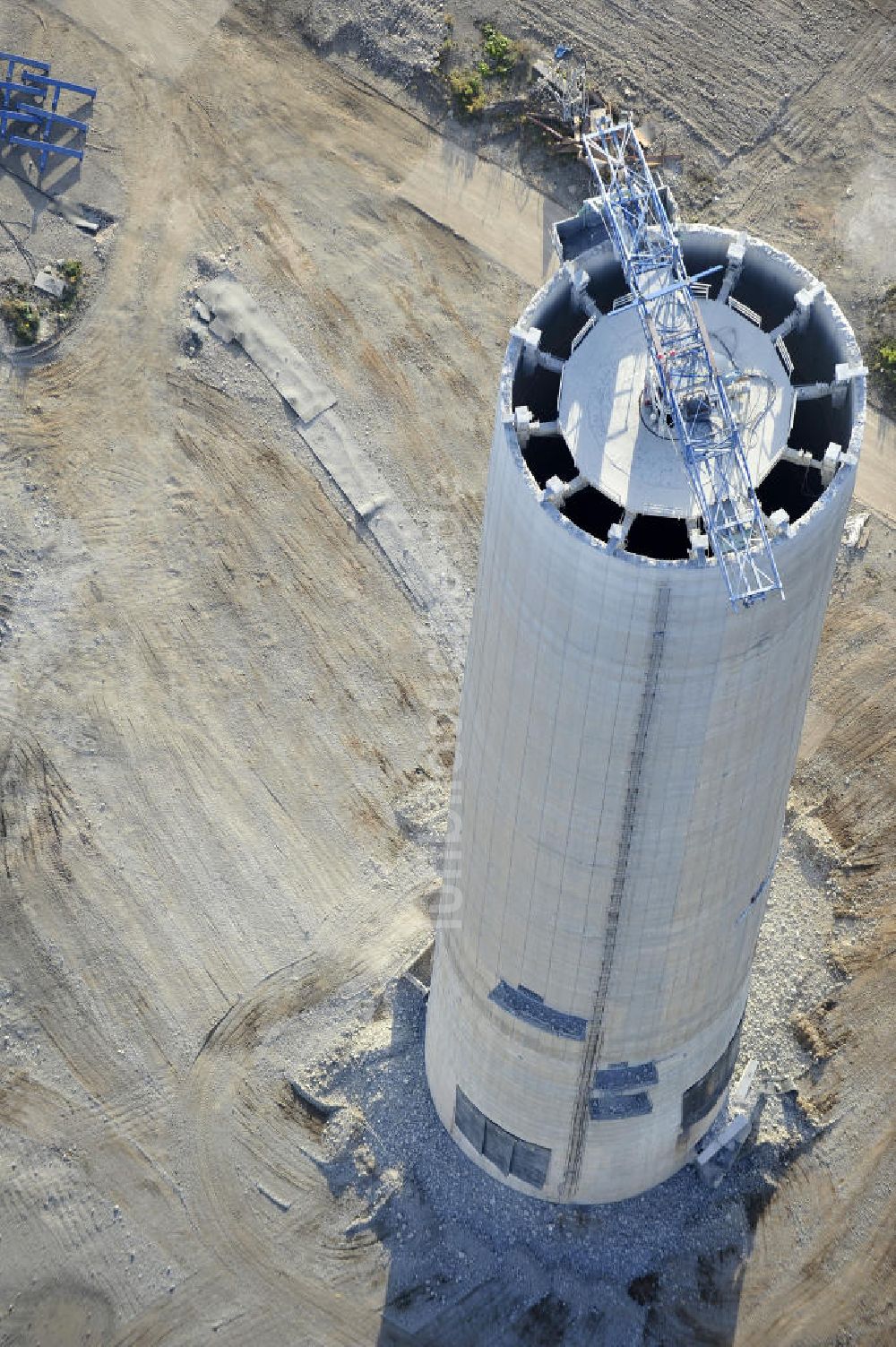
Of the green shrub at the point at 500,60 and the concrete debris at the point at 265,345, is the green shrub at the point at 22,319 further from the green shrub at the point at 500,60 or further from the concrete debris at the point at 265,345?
the green shrub at the point at 500,60

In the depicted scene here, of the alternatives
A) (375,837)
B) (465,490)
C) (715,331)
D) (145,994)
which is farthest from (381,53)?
(715,331)

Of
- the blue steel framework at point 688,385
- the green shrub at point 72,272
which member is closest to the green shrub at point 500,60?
the green shrub at point 72,272

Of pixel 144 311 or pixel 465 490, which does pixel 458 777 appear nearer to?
pixel 465 490

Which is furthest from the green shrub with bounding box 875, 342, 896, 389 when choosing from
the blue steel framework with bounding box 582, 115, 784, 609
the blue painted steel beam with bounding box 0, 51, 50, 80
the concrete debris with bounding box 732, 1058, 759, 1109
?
the blue steel framework with bounding box 582, 115, 784, 609

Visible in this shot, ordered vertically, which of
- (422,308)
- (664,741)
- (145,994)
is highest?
(664,741)

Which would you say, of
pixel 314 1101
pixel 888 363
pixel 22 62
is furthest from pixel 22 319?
pixel 888 363

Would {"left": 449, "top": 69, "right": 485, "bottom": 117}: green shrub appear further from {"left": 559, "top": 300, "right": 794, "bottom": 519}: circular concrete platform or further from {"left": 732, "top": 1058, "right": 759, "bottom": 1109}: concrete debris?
{"left": 559, "top": 300, "right": 794, "bottom": 519}: circular concrete platform
